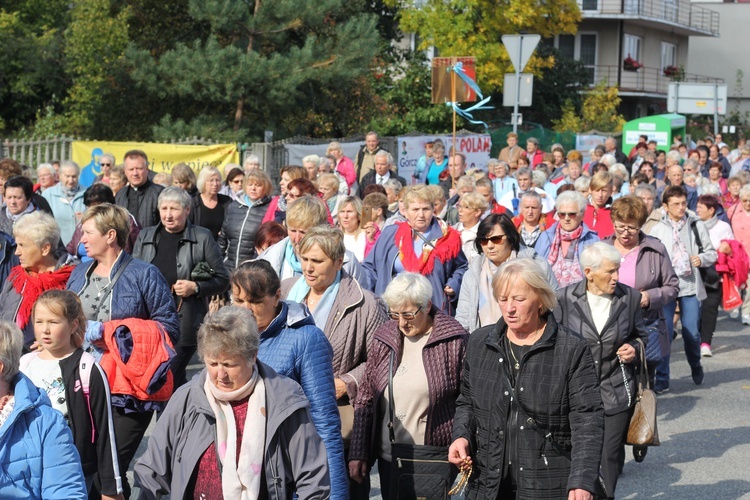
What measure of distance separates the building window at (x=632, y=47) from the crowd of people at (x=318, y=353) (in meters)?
46.4

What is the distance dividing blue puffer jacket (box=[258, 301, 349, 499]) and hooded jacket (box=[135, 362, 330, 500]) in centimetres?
53

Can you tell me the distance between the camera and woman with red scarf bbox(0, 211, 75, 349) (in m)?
6.59

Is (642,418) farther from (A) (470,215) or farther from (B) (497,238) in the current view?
(A) (470,215)

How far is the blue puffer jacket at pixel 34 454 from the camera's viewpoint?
391cm

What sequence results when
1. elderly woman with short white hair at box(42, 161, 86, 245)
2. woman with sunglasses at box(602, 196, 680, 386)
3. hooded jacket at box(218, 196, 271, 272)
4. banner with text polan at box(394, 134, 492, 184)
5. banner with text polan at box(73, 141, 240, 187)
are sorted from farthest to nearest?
banner with text polan at box(394, 134, 492, 184) < banner with text polan at box(73, 141, 240, 187) < elderly woman with short white hair at box(42, 161, 86, 245) < hooded jacket at box(218, 196, 271, 272) < woman with sunglasses at box(602, 196, 680, 386)

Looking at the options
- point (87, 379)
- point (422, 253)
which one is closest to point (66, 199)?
point (422, 253)

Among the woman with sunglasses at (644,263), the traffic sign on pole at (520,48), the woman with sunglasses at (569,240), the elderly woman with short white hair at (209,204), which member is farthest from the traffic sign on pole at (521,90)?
the woman with sunglasses at (644,263)

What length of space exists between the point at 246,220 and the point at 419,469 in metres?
4.89

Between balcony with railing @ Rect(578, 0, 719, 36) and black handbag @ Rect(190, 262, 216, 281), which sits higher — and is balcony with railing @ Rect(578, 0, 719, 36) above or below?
above

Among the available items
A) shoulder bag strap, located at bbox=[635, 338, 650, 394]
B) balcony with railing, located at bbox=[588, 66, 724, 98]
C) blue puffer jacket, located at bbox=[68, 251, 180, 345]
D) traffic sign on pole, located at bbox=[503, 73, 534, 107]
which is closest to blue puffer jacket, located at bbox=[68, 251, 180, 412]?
blue puffer jacket, located at bbox=[68, 251, 180, 345]

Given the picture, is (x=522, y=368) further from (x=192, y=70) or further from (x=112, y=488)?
(x=192, y=70)

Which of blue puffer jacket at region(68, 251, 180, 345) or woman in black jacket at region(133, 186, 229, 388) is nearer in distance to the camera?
blue puffer jacket at region(68, 251, 180, 345)

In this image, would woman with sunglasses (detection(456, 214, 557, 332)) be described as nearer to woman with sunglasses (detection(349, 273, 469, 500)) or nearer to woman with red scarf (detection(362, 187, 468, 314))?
woman with red scarf (detection(362, 187, 468, 314))

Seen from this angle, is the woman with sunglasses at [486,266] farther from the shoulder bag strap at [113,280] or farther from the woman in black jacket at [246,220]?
the woman in black jacket at [246,220]
